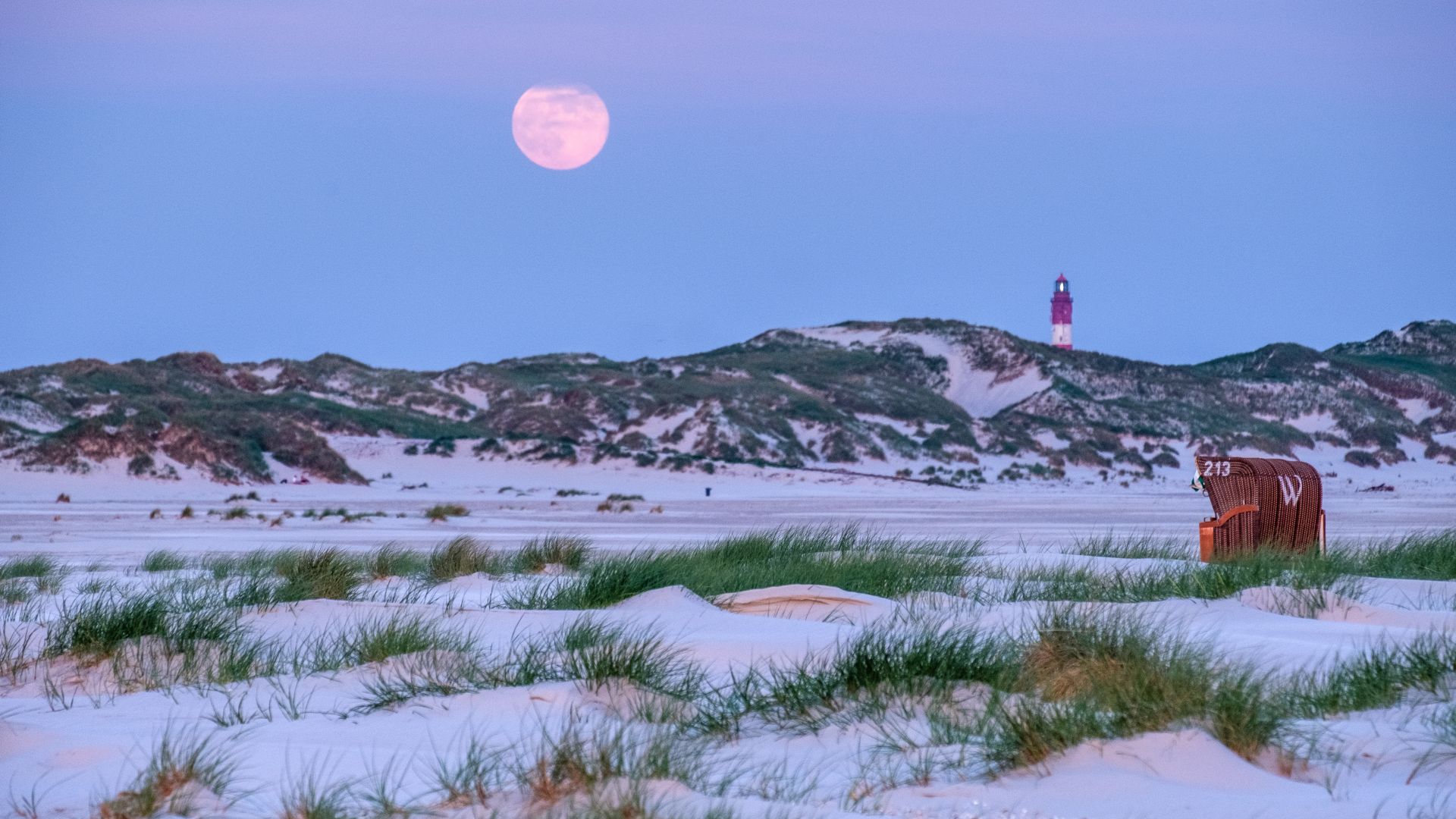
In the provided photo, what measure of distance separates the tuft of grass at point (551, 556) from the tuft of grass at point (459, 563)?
0.70 feet

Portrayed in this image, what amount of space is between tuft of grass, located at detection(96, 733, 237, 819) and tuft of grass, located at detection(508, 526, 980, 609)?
3825 millimetres

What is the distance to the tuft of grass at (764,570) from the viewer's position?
26.3 feet

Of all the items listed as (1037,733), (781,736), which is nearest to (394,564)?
(781,736)

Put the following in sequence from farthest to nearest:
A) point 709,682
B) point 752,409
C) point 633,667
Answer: point 752,409, point 709,682, point 633,667

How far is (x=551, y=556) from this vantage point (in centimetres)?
1145

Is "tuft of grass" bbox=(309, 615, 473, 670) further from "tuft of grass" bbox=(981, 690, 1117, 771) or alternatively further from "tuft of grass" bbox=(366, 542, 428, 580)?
"tuft of grass" bbox=(366, 542, 428, 580)

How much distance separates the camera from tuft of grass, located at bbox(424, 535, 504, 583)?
35.1ft

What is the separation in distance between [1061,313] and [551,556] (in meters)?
98.2

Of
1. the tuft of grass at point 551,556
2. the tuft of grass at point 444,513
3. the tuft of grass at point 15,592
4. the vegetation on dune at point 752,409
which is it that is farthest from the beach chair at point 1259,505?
the vegetation on dune at point 752,409

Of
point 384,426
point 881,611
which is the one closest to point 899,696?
point 881,611

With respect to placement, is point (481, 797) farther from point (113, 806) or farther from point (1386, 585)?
point (1386, 585)

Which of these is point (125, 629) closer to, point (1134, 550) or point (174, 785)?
point (174, 785)

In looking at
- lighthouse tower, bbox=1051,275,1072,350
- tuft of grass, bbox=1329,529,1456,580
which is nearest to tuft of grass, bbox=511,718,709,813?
tuft of grass, bbox=1329,529,1456,580

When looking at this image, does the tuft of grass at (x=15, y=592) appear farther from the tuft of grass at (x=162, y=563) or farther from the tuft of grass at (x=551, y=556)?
the tuft of grass at (x=551, y=556)
